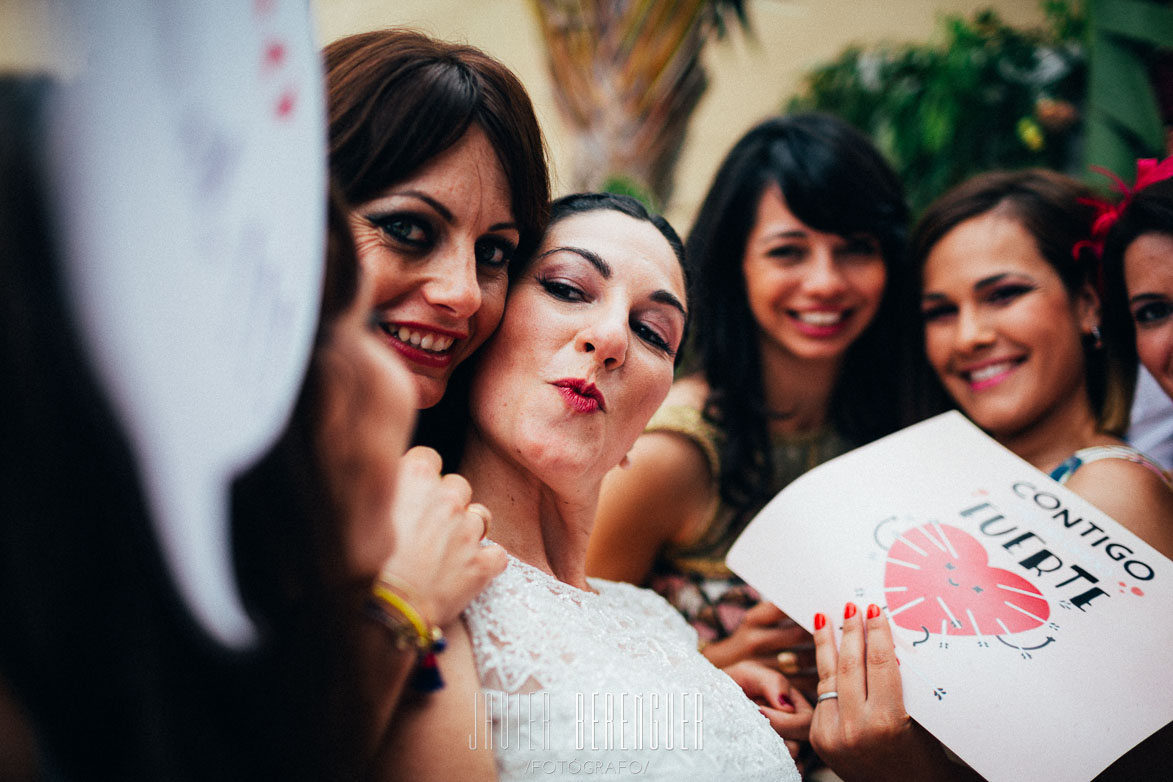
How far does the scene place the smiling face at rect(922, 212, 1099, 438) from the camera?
2.39 metres

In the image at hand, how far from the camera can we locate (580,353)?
161cm

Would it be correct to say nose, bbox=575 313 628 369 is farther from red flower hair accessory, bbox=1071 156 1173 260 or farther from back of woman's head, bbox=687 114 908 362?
red flower hair accessory, bbox=1071 156 1173 260

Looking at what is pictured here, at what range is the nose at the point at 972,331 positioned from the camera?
2.41 meters

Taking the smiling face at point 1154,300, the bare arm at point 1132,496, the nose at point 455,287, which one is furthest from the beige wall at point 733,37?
the nose at point 455,287

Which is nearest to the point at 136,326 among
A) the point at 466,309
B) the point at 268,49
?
the point at 268,49

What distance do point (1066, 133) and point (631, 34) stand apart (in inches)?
78.2

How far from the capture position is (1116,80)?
133 inches

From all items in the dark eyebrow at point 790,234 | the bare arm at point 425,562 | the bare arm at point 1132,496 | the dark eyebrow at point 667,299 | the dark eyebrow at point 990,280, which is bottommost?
the bare arm at point 425,562

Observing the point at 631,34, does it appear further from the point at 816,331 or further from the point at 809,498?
the point at 809,498

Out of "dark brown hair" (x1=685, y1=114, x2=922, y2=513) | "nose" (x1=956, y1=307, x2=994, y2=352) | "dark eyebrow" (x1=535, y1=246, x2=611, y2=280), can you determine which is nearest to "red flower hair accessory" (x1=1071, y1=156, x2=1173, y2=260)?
"nose" (x1=956, y1=307, x2=994, y2=352)

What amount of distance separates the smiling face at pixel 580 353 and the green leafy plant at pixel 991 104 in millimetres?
2520

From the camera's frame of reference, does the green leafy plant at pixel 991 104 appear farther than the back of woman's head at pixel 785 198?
Yes

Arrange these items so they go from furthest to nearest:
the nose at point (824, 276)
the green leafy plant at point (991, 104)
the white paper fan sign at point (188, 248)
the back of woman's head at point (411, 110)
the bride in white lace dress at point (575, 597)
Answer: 1. the green leafy plant at point (991, 104)
2. the nose at point (824, 276)
3. the back of woman's head at point (411, 110)
4. the bride in white lace dress at point (575, 597)
5. the white paper fan sign at point (188, 248)

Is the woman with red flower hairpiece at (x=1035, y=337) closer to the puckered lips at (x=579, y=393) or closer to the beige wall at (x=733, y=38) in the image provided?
the puckered lips at (x=579, y=393)
